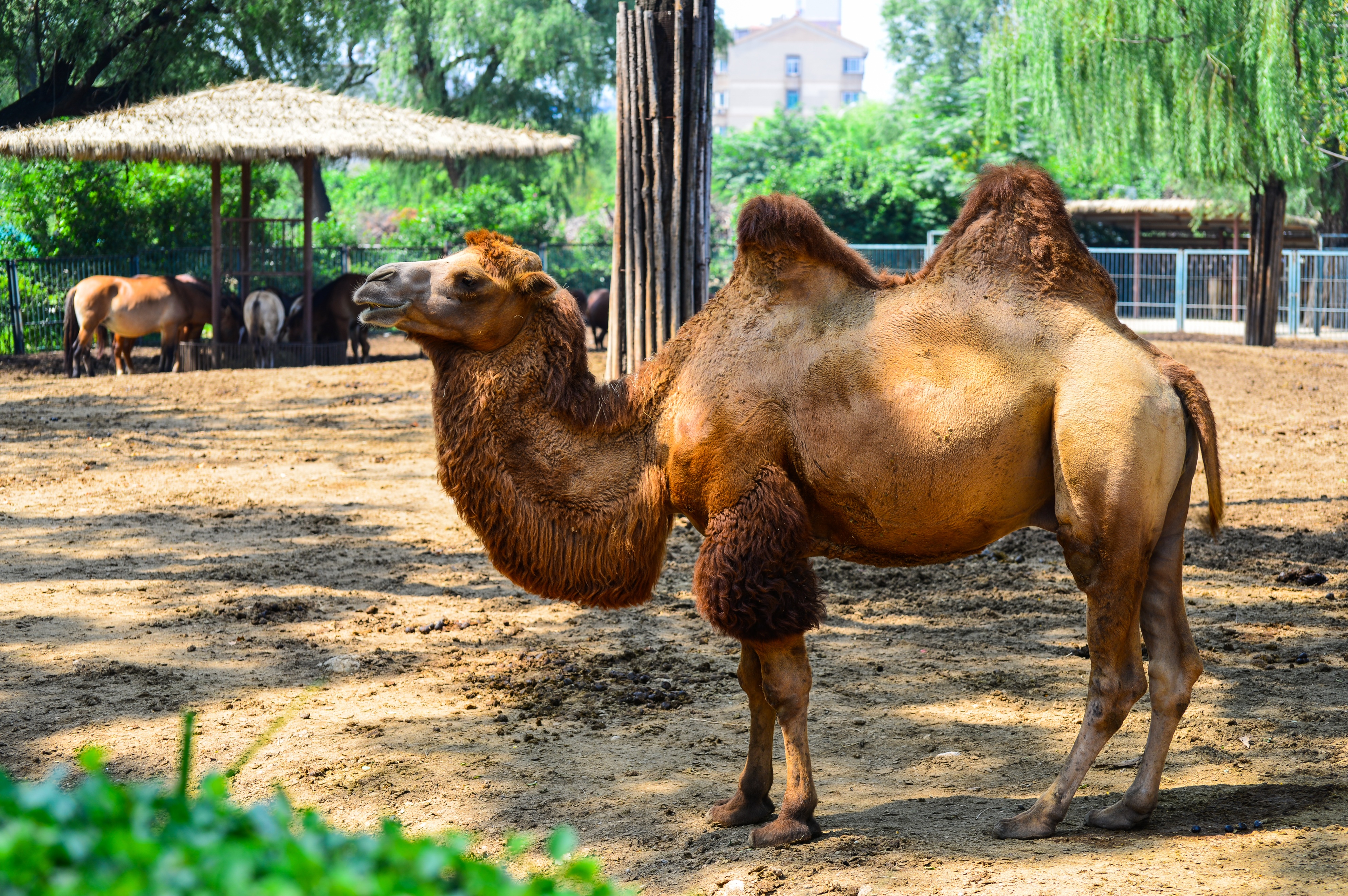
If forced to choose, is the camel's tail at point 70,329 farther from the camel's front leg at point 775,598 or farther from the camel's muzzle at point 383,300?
the camel's front leg at point 775,598

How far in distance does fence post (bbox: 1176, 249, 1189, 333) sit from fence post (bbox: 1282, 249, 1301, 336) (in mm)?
2017

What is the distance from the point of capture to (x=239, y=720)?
529cm

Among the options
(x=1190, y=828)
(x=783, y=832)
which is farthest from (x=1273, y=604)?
(x=783, y=832)

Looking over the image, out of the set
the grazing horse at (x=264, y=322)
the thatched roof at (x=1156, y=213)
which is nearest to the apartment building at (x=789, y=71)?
the thatched roof at (x=1156, y=213)

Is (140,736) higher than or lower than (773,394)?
lower

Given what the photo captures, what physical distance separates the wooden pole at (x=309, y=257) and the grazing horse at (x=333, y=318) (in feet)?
0.51

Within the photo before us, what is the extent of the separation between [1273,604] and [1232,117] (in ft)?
41.5

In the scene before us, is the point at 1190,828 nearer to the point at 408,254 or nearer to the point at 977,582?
the point at 977,582

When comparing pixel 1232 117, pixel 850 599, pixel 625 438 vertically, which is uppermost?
pixel 1232 117

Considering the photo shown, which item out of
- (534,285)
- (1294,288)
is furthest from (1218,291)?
(534,285)

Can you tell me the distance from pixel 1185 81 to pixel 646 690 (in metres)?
15.2

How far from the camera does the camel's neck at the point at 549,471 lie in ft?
13.8

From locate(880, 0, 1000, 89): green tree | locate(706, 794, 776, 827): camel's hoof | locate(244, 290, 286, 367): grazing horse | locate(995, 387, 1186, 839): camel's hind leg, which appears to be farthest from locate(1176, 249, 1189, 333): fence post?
locate(880, 0, 1000, 89): green tree

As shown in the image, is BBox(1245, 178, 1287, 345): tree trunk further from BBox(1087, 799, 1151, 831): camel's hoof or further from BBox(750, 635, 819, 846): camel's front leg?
BBox(750, 635, 819, 846): camel's front leg
